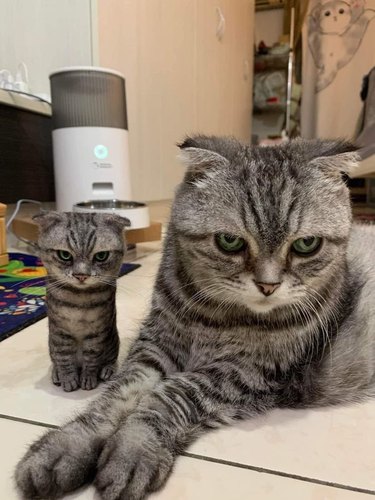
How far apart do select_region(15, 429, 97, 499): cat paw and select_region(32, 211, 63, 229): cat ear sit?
0.45m

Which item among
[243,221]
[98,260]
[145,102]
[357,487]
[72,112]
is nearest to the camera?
[357,487]

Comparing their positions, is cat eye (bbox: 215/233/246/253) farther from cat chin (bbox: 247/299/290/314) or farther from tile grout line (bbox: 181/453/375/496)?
tile grout line (bbox: 181/453/375/496)

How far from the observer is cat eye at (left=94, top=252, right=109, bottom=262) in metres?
1.04

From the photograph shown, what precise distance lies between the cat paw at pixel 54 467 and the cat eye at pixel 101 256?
37cm

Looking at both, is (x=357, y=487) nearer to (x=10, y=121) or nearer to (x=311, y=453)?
(x=311, y=453)

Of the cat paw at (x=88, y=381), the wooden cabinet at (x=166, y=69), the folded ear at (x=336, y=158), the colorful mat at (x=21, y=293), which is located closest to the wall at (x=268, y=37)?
the wooden cabinet at (x=166, y=69)

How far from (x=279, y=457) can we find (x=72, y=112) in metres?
2.08

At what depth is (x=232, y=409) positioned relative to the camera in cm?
95

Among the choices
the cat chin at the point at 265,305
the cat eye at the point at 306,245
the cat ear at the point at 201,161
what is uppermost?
the cat ear at the point at 201,161

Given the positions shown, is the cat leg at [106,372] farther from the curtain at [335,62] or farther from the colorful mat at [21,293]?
the curtain at [335,62]

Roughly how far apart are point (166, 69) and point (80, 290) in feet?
8.75

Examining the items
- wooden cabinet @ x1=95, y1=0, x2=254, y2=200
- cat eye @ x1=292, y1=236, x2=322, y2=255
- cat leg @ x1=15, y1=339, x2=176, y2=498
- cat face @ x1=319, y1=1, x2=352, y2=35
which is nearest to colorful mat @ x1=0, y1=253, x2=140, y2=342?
cat leg @ x1=15, y1=339, x2=176, y2=498

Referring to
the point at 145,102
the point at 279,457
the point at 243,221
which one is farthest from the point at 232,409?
the point at 145,102

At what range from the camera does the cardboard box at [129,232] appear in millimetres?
2514
